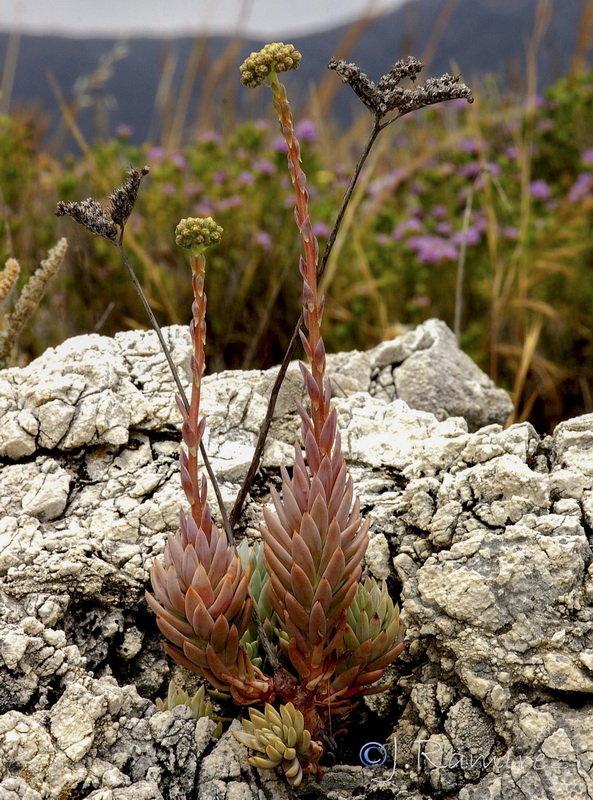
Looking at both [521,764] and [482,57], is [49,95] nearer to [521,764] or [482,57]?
[482,57]

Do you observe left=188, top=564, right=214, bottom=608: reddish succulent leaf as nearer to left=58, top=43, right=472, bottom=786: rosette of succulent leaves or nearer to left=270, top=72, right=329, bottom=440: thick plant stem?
left=58, top=43, right=472, bottom=786: rosette of succulent leaves

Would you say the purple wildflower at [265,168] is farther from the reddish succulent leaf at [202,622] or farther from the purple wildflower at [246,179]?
the reddish succulent leaf at [202,622]

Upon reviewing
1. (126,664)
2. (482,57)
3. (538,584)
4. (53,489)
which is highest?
(482,57)

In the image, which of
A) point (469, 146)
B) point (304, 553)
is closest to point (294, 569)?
point (304, 553)

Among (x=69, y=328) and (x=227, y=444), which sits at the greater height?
(x=69, y=328)

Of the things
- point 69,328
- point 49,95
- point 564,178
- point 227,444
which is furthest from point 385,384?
point 49,95

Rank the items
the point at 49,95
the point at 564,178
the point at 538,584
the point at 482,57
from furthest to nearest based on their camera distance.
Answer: the point at 49,95 < the point at 482,57 < the point at 564,178 < the point at 538,584

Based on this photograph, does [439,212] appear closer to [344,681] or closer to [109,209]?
[109,209]
